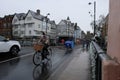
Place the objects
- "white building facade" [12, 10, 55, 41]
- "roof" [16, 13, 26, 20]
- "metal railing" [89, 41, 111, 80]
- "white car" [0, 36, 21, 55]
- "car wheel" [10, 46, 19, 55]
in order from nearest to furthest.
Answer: "metal railing" [89, 41, 111, 80], "white car" [0, 36, 21, 55], "car wheel" [10, 46, 19, 55], "white building facade" [12, 10, 55, 41], "roof" [16, 13, 26, 20]

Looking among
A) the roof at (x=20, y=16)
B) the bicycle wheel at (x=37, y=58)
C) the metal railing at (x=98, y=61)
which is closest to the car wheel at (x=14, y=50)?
the bicycle wheel at (x=37, y=58)

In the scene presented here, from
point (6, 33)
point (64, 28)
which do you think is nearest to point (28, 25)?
point (6, 33)

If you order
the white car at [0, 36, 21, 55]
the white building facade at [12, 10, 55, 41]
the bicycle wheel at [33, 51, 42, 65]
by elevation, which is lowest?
the bicycle wheel at [33, 51, 42, 65]

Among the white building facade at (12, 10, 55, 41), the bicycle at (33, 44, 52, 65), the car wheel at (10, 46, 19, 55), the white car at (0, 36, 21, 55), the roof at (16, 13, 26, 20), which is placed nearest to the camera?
the bicycle at (33, 44, 52, 65)

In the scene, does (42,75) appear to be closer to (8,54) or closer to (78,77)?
(78,77)

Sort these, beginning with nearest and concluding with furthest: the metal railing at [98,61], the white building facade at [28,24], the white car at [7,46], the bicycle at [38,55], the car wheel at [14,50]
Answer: the metal railing at [98,61], the bicycle at [38,55], the white car at [7,46], the car wheel at [14,50], the white building facade at [28,24]

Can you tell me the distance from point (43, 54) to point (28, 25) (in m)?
64.2

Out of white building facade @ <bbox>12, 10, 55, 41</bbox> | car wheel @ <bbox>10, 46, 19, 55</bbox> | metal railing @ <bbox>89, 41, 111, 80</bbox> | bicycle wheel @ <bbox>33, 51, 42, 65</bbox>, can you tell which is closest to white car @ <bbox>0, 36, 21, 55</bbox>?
car wheel @ <bbox>10, 46, 19, 55</bbox>

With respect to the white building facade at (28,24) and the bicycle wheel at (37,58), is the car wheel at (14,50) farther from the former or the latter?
the white building facade at (28,24)

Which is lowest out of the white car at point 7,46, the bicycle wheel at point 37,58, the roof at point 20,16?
the bicycle wheel at point 37,58

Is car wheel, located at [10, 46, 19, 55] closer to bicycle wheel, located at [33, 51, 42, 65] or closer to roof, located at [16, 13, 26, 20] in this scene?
bicycle wheel, located at [33, 51, 42, 65]

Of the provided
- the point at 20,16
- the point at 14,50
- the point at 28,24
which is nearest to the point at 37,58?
the point at 14,50

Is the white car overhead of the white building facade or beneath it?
beneath

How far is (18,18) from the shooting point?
260ft
